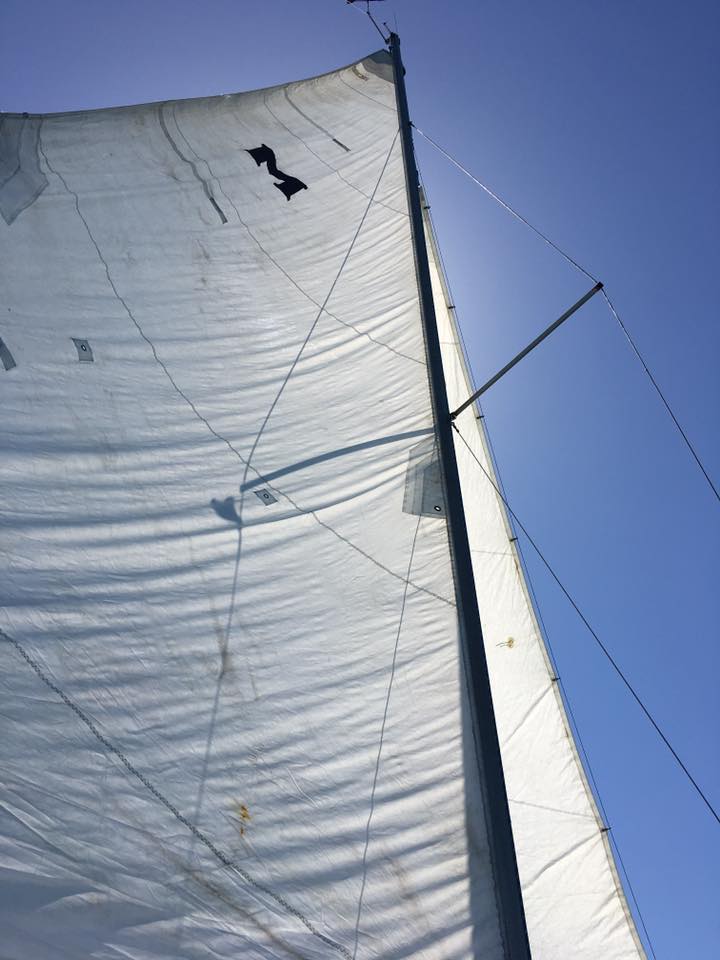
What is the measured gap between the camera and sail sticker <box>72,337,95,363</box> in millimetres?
3273

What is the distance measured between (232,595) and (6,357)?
4.76 ft

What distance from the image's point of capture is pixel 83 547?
2.69 meters

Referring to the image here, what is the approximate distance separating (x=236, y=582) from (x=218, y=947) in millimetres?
1210

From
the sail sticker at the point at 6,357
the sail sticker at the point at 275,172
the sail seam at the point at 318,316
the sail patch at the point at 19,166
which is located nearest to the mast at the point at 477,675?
the sail seam at the point at 318,316

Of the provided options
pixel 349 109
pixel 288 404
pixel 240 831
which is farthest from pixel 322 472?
pixel 349 109

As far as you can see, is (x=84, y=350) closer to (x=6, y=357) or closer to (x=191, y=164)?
(x=6, y=357)

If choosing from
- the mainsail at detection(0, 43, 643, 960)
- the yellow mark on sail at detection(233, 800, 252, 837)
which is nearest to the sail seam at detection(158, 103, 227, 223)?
the mainsail at detection(0, 43, 643, 960)

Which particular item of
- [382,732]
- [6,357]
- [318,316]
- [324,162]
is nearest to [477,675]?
[382,732]

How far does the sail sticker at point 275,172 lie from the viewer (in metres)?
4.85

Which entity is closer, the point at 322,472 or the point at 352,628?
the point at 352,628

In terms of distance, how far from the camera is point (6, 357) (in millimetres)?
3117

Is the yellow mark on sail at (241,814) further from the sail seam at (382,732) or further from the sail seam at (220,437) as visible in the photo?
the sail seam at (220,437)

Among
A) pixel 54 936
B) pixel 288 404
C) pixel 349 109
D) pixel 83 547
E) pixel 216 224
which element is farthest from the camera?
pixel 349 109

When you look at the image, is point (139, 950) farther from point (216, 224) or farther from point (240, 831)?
point (216, 224)
